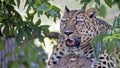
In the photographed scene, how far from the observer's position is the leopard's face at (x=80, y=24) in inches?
235

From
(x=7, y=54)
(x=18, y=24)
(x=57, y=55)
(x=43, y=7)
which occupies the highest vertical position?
(x=43, y=7)

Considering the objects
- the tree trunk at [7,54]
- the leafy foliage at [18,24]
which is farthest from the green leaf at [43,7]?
the tree trunk at [7,54]

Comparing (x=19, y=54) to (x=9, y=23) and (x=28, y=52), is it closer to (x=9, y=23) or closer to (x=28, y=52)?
(x=28, y=52)

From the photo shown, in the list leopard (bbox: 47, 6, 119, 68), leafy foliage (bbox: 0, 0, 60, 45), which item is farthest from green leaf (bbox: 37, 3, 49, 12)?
leopard (bbox: 47, 6, 119, 68)

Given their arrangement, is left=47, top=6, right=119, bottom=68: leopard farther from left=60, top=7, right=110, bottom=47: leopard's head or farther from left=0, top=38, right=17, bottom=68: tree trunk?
left=0, top=38, right=17, bottom=68: tree trunk

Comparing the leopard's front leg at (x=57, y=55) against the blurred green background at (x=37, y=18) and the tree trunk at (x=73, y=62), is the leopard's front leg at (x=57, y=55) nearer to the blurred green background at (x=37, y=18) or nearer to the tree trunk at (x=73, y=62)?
the tree trunk at (x=73, y=62)

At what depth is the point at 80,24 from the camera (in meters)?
6.05

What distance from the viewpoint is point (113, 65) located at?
598 cm

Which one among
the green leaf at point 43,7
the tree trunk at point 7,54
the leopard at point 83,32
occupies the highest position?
the green leaf at point 43,7

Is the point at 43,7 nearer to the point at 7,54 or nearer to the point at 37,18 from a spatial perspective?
the point at 37,18

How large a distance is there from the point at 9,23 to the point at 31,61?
131 inches

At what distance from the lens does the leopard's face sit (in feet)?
19.6

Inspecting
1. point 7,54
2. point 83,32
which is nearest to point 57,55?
point 83,32

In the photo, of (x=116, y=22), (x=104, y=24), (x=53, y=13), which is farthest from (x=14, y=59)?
(x=116, y=22)
